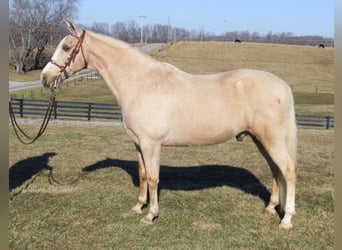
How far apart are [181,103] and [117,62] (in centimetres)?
108

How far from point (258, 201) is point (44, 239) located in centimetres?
332

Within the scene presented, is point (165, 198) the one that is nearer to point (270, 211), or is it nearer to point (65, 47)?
point (270, 211)

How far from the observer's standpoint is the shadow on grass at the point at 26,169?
717cm

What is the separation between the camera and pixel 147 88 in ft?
16.8

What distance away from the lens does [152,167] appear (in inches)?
204

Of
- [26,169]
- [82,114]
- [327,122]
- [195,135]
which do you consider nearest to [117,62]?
[195,135]

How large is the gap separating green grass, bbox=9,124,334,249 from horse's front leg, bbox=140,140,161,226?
0.45 ft

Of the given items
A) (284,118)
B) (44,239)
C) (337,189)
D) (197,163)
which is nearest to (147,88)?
(284,118)

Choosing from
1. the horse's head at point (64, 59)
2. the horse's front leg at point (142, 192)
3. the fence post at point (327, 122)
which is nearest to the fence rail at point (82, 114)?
the fence post at point (327, 122)

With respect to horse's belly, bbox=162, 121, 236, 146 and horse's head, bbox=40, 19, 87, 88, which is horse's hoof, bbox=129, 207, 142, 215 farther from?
horse's head, bbox=40, 19, 87, 88

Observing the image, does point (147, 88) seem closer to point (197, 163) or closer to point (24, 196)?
point (24, 196)

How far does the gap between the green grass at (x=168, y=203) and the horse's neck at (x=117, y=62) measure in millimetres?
1762

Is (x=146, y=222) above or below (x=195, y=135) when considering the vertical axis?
below

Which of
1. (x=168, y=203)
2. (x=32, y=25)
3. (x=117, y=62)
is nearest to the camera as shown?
(x=117, y=62)
